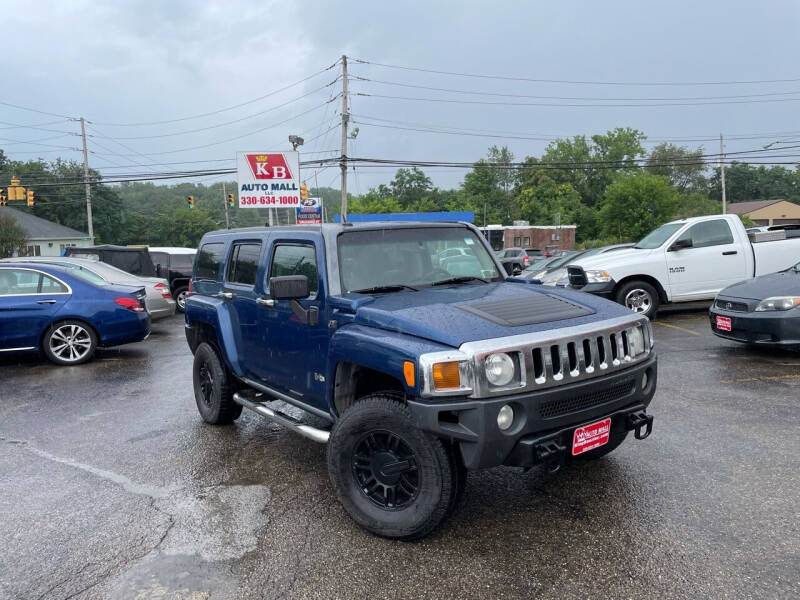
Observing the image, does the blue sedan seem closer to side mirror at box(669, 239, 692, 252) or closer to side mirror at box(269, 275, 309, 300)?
side mirror at box(269, 275, 309, 300)

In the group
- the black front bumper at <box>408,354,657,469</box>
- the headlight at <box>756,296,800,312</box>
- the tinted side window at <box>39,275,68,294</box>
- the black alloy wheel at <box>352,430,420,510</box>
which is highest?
the tinted side window at <box>39,275,68,294</box>

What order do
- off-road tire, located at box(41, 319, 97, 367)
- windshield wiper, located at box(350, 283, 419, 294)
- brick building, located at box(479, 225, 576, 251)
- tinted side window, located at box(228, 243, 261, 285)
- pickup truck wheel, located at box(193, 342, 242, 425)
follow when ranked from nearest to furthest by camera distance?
windshield wiper, located at box(350, 283, 419, 294) < tinted side window, located at box(228, 243, 261, 285) < pickup truck wheel, located at box(193, 342, 242, 425) < off-road tire, located at box(41, 319, 97, 367) < brick building, located at box(479, 225, 576, 251)

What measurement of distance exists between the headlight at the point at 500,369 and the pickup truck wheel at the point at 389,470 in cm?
45

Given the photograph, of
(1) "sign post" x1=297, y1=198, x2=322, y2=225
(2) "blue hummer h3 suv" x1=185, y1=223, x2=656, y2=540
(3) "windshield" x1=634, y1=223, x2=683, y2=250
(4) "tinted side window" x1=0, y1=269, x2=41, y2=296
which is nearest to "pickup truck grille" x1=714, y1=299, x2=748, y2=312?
(3) "windshield" x1=634, y1=223, x2=683, y2=250

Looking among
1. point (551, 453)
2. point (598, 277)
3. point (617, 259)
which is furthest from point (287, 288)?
point (617, 259)

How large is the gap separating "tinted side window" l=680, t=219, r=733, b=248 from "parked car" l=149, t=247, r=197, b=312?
11887mm

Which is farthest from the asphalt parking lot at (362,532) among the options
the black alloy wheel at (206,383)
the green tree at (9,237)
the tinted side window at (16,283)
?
the green tree at (9,237)

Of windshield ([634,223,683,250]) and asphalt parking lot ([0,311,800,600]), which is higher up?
windshield ([634,223,683,250])

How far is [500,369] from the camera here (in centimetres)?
297

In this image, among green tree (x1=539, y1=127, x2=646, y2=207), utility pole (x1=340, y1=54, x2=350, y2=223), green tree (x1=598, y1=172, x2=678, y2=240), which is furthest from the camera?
green tree (x1=539, y1=127, x2=646, y2=207)

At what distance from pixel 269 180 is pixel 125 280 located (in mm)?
8842

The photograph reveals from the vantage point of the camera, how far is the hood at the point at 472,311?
3.13m

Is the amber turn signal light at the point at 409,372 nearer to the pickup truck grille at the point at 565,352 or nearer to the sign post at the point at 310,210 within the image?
the pickup truck grille at the point at 565,352

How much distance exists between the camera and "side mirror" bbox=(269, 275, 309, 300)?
12.0 ft
